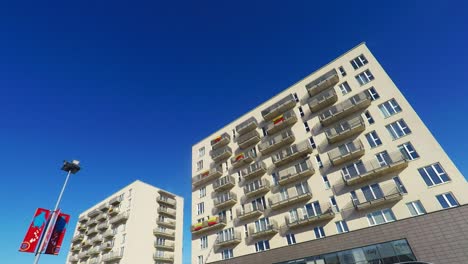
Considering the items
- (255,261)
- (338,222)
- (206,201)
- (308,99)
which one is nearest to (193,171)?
(206,201)

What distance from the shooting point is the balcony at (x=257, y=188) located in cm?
3297

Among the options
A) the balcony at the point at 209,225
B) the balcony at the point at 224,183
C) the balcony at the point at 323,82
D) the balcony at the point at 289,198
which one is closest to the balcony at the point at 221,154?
the balcony at the point at 224,183

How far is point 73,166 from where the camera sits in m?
23.4

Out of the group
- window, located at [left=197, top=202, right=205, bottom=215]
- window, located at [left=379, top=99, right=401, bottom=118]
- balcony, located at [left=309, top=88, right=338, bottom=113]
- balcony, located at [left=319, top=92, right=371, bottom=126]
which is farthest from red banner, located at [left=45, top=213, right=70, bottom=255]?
window, located at [left=379, top=99, right=401, bottom=118]

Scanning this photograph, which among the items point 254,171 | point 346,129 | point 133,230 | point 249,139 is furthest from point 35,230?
point 133,230

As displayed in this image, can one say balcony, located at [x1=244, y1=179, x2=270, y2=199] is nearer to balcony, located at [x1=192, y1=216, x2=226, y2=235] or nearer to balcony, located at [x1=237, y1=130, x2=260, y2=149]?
balcony, located at [x1=192, y1=216, x2=226, y2=235]

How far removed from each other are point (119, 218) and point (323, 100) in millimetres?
50564

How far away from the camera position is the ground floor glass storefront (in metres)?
20.6

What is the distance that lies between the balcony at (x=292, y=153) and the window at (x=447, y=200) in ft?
44.5

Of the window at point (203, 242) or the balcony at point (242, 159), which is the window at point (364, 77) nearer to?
the balcony at point (242, 159)

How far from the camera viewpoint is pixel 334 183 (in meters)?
27.4

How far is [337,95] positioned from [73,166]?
→ 32737 mm

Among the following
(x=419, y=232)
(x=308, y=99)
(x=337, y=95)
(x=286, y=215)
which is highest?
(x=308, y=99)

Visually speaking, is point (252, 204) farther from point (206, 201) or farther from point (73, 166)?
point (73, 166)
